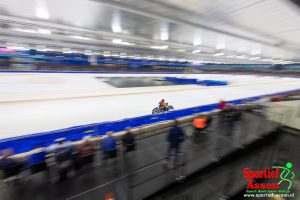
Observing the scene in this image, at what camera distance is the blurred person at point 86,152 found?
316 cm

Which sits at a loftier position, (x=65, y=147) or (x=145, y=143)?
(x=65, y=147)

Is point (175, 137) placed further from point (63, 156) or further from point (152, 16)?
point (152, 16)

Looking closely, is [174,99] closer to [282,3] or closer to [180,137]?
[180,137]

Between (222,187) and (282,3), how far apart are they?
5686 millimetres

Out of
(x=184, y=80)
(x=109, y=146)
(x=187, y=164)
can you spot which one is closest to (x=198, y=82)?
(x=184, y=80)

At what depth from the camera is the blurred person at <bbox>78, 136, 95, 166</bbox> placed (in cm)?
316

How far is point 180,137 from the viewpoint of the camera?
3803 millimetres

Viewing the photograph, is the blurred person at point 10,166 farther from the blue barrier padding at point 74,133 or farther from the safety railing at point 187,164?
the safety railing at point 187,164

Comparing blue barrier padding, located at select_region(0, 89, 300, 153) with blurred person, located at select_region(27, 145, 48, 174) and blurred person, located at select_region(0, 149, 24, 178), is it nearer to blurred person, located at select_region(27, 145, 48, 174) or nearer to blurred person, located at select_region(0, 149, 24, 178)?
blurred person, located at select_region(27, 145, 48, 174)

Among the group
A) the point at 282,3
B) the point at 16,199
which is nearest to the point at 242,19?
the point at 282,3

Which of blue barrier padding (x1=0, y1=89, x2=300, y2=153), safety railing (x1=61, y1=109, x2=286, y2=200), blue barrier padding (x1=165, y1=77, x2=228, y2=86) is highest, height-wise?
blue barrier padding (x1=165, y1=77, x2=228, y2=86)

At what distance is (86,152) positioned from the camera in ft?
11.1

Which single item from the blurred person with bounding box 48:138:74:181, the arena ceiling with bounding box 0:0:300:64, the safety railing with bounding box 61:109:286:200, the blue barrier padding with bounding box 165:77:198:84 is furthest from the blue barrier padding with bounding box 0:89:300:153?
the blue barrier padding with bounding box 165:77:198:84

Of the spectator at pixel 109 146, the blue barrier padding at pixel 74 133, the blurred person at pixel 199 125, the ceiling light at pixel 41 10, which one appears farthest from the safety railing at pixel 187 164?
the ceiling light at pixel 41 10
